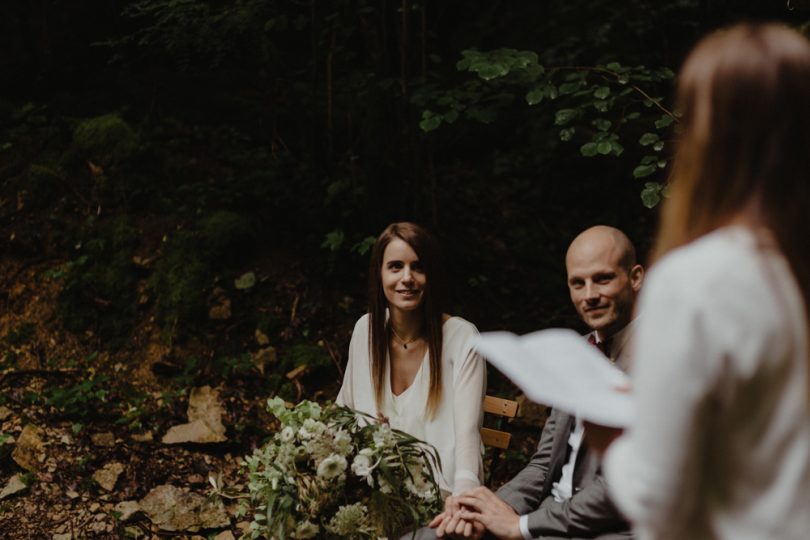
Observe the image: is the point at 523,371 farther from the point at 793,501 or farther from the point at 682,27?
the point at 682,27

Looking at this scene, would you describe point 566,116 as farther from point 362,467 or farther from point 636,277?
point 362,467

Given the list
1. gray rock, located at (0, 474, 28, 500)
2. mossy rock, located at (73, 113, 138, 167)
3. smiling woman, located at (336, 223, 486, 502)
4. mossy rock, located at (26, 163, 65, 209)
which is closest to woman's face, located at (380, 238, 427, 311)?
smiling woman, located at (336, 223, 486, 502)

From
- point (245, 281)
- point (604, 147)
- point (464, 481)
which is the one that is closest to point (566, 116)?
point (604, 147)

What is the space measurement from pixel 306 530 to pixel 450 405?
0.87 metres

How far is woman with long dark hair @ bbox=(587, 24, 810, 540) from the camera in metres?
0.97

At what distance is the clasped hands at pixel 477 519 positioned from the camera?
2.45 m

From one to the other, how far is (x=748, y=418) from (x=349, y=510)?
1.67 metres

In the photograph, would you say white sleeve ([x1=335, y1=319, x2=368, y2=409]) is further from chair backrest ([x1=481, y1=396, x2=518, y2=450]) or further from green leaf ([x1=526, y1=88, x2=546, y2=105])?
green leaf ([x1=526, y1=88, x2=546, y2=105])

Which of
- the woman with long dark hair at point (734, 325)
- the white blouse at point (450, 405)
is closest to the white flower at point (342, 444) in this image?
the white blouse at point (450, 405)

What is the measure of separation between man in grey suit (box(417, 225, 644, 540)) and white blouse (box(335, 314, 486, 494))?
0.23 metres

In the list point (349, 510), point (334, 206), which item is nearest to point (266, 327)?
point (334, 206)

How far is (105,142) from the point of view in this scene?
6.08 meters

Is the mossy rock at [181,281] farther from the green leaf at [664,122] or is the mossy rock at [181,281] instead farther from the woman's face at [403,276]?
the green leaf at [664,122]

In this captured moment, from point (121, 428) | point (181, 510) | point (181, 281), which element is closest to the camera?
point (181, 510)
